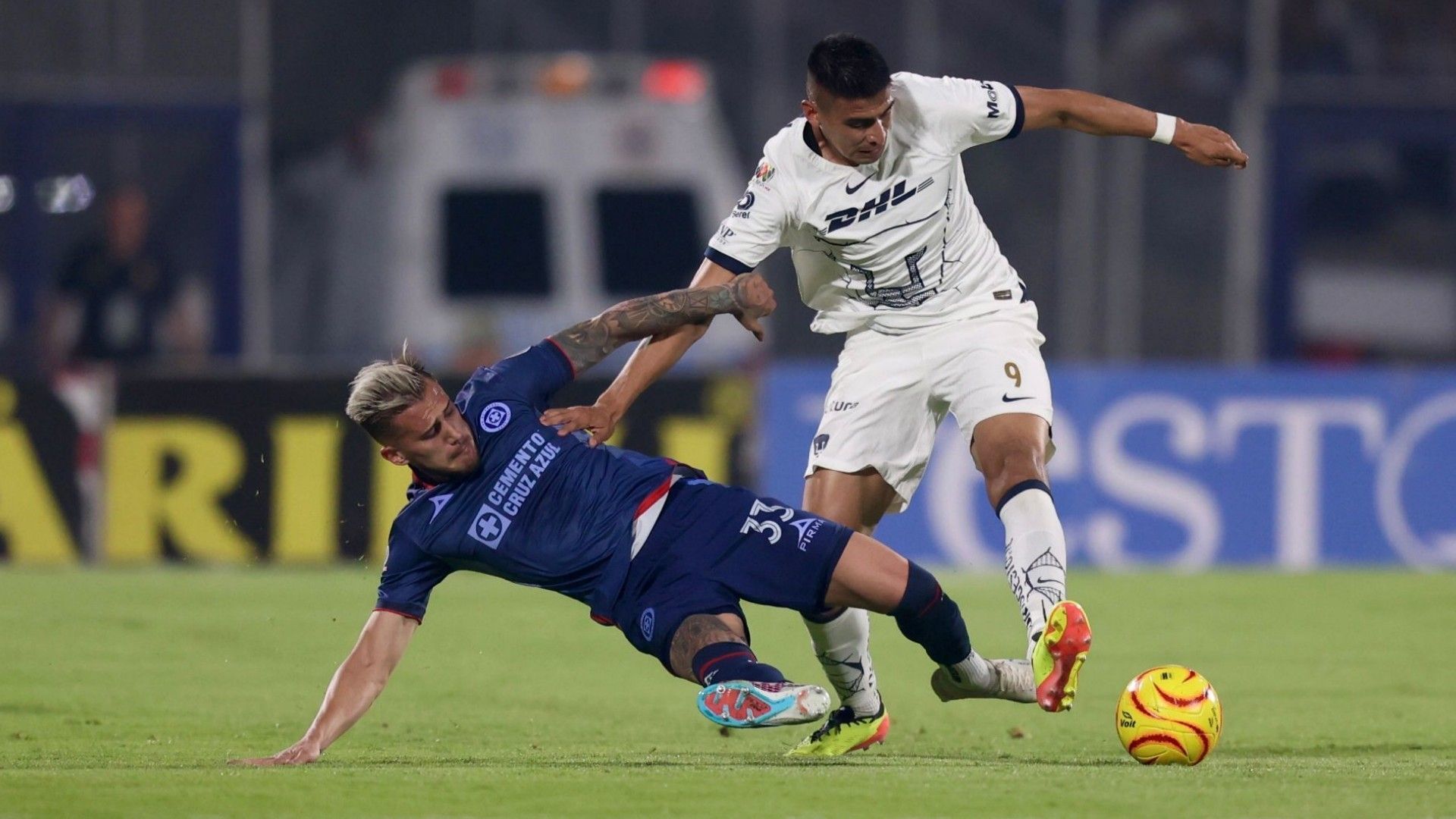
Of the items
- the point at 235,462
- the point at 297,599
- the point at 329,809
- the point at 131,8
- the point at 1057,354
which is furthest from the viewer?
the point at 1057,354

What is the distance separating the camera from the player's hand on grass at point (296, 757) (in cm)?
626

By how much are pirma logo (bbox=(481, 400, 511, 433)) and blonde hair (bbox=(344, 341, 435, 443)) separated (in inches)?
9.7

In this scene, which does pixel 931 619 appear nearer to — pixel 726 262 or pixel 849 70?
pixel 726 262

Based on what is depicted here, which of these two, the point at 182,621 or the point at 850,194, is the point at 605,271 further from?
the point at 850,194

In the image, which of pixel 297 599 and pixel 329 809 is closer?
pixel 329 809

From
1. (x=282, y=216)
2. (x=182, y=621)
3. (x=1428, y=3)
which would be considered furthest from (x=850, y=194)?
(x=1428, y=3)

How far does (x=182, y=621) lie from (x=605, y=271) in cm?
531

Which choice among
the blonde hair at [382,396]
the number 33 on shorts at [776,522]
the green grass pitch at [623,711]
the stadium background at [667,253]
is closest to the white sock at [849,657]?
the green grass pitch at [623,711]

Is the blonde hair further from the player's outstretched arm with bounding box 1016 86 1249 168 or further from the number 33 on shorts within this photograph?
the player's outstretched arm with bounding box 1016 86 1249 168

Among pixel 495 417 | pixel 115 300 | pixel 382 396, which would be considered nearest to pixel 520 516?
pixel 495 417

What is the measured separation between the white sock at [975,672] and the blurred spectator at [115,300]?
1052 cm

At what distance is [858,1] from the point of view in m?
19.0

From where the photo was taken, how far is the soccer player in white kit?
677 centimetres

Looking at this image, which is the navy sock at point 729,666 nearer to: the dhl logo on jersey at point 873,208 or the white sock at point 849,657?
the white sock at point 849,657
